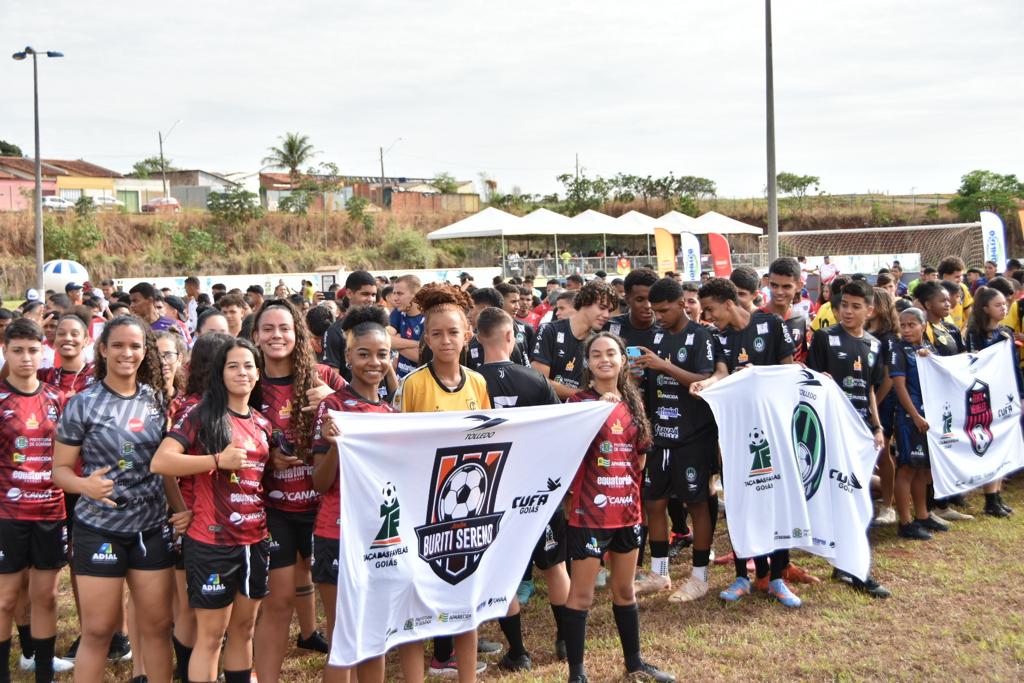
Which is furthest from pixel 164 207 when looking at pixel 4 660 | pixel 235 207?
pixel 4 660

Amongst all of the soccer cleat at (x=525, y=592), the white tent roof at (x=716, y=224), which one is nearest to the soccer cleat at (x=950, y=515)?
the soccer cleat at (x=525, y=592)

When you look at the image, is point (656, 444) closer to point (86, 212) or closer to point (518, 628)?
point (518, 628)

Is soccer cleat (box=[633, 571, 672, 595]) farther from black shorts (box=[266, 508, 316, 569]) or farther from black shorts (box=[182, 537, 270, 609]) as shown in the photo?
black shorts (box=[182, 537, 270, 609])

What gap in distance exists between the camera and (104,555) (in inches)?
150

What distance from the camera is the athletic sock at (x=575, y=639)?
4.43 metres

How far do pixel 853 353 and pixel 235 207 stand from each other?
44.6 m

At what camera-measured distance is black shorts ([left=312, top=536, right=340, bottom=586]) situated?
3801mm

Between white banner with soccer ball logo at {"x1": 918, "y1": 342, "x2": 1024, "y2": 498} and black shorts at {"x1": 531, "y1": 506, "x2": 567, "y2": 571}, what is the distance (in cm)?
387

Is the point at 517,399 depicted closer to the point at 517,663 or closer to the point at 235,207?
the point at 517,663

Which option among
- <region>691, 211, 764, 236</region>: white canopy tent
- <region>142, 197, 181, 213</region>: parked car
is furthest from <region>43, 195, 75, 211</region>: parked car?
<region>691, 211, 764, 236</region>: white canopy tent

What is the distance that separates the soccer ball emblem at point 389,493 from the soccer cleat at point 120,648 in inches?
93.3

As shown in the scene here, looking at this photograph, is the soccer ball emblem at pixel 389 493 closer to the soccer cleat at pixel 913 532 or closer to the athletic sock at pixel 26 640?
the athletic sock at pixel 26 640

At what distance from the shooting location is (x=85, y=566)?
3.82 metres

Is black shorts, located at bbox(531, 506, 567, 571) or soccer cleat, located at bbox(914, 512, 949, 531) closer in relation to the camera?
black shorts, located at bbox(531, 506, 567, 571)
